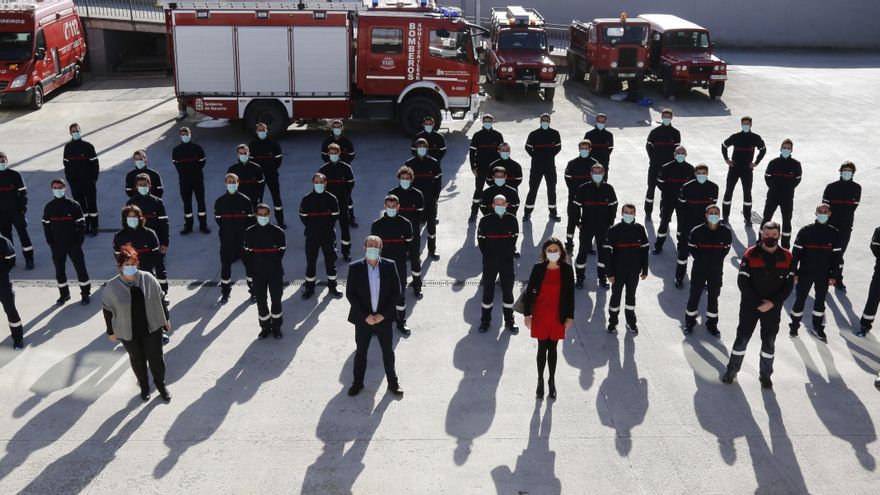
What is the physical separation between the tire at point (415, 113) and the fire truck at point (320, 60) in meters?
0.02

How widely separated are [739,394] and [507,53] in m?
14.9

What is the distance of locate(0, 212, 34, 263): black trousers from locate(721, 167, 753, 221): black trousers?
10.1m

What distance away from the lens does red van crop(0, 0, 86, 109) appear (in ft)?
63.5

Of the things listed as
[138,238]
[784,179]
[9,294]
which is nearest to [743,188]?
[784,179]

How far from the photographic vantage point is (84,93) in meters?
21.9

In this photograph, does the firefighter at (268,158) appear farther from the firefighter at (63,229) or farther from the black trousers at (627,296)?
the black trousers at (627,296)

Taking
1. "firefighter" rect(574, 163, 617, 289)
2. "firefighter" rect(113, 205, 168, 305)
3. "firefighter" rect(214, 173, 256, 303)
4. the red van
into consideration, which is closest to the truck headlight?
the red van

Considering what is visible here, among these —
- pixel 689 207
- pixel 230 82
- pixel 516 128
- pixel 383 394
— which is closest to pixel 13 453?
pixel 383 394

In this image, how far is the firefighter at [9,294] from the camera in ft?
27.8

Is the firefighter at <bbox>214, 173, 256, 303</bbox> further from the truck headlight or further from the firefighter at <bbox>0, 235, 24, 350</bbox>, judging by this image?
the truck headlight

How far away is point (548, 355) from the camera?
8.02 meters

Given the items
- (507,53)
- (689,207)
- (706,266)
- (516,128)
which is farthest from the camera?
(507,53)

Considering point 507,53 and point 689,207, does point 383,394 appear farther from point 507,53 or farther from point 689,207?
point 507,53

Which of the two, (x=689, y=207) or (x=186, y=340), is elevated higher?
(x=689, y=207)
